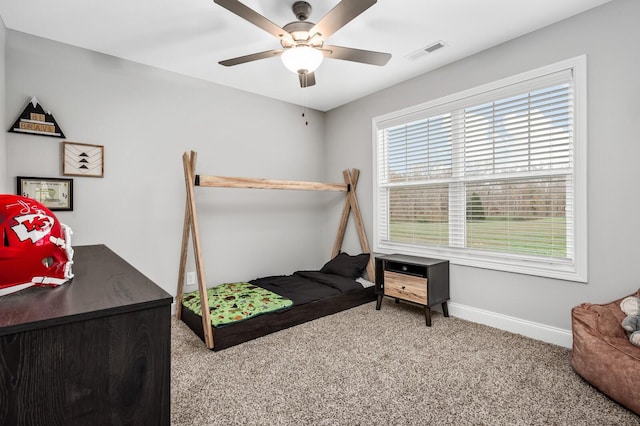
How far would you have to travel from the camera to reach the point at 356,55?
220 centimetres

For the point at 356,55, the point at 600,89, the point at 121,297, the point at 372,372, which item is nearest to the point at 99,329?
the point at 121,297

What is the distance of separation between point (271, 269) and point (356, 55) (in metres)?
2.60

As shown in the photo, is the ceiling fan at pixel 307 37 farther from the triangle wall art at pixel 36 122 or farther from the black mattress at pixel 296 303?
the black mattress at pixel 296 303

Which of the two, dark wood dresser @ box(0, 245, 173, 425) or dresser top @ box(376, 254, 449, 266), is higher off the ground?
dark wood dresser @ box(0, 245, 173, 425)

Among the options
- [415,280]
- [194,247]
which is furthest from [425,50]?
[194,247]

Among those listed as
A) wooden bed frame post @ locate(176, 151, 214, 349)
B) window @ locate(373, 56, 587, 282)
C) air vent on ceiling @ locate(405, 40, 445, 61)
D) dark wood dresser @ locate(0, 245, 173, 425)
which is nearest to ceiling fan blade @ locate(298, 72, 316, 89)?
air vent on ceiling @ locate(405, 40, 445, 61)

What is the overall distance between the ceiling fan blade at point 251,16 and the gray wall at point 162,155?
1629 millimetres

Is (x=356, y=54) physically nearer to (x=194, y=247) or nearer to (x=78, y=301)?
(x=194, y=247)

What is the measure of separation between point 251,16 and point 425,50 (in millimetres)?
1625

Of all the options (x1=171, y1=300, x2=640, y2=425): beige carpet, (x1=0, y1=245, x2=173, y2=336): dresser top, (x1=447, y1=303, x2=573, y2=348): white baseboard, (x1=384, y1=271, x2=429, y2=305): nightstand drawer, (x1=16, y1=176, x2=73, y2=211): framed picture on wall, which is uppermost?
(x1=16, y1=176, x2=73, y2=211): framed picture on wall

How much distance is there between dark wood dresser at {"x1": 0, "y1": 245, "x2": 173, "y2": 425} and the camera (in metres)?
0.59

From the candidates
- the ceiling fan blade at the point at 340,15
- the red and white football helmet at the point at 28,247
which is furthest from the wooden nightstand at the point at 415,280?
the red and white football helmet at the point at 28,247

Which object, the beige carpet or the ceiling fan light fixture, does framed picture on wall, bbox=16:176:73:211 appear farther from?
the ceiling fan light fixture

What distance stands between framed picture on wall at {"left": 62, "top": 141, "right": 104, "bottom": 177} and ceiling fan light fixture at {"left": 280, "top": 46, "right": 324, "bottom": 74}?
187cm
